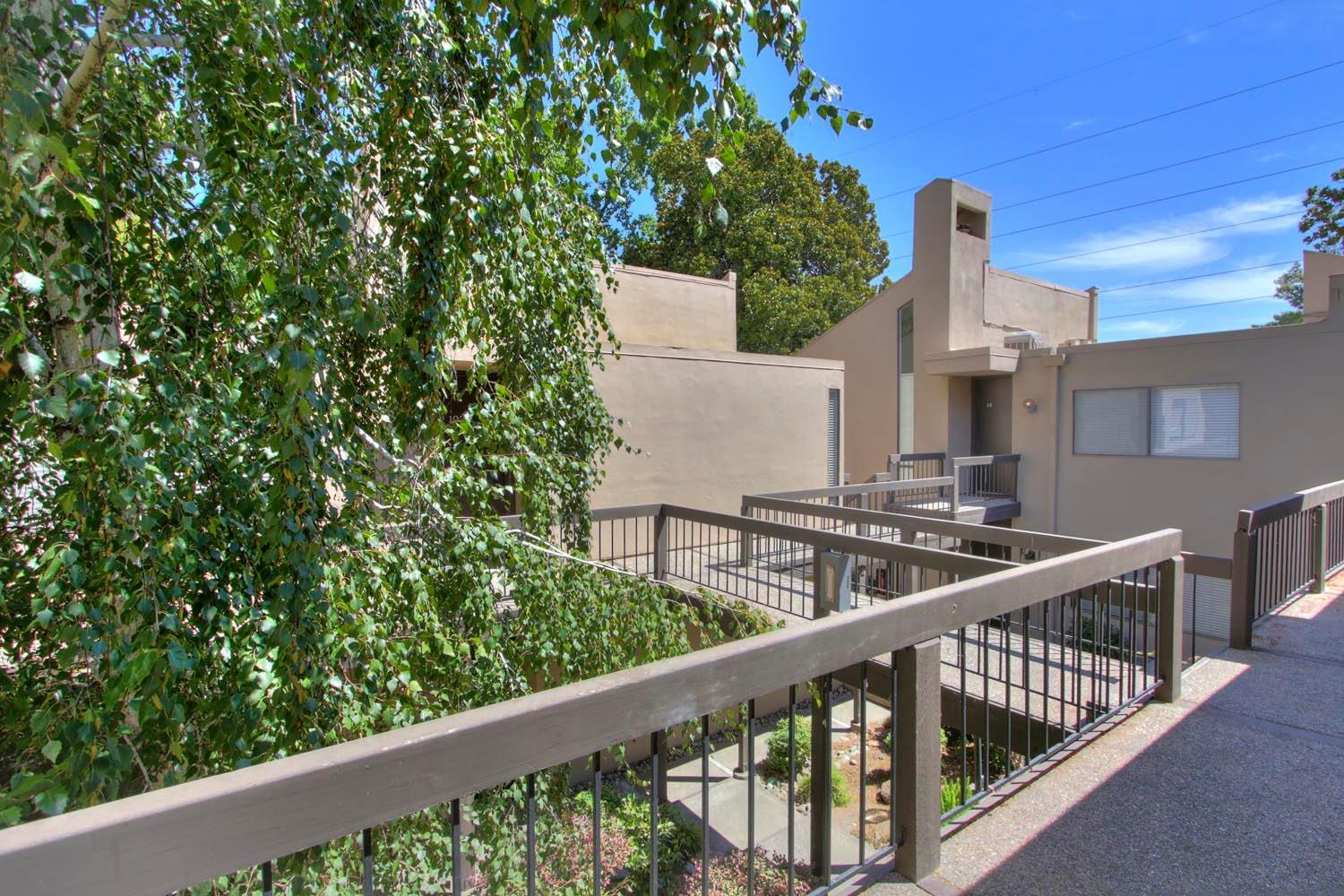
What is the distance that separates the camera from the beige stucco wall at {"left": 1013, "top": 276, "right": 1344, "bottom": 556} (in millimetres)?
10555

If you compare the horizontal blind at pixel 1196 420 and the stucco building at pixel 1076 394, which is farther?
the horizontal blind at pixel 1196 420

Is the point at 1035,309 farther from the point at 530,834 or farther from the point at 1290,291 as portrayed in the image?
the point at 1290,291

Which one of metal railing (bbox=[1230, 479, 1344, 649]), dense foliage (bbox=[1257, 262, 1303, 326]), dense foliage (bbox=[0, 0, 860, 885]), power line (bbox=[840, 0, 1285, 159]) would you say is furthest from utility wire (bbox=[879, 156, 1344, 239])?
dense foliage (bbox=[1257, 262, 1303, 326])

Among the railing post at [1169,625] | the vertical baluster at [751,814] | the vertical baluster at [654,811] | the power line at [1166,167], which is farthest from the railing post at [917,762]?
the power line at [1166,167]

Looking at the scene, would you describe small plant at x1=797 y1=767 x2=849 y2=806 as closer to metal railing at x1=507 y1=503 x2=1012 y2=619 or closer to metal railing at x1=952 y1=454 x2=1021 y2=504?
metal railing at x1=507 y1=503 x2=1012 y2=619

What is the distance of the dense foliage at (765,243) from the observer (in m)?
20.8

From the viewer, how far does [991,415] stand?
15.3 m

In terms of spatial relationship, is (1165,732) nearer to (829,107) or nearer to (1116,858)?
(1116,858)

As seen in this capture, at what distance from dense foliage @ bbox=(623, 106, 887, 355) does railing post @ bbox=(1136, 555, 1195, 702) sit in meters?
17.5

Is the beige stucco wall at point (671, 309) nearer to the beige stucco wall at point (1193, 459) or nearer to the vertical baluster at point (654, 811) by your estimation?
the beige stucco wall at point (1193, 459)

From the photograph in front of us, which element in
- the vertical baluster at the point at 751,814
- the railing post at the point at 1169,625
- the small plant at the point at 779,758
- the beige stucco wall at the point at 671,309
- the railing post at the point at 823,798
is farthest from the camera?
the beige stucco wall at the point at 671,309

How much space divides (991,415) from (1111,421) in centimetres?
267

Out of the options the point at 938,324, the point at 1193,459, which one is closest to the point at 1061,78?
the point at 938,324

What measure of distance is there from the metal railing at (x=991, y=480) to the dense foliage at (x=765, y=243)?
8.12 meters
